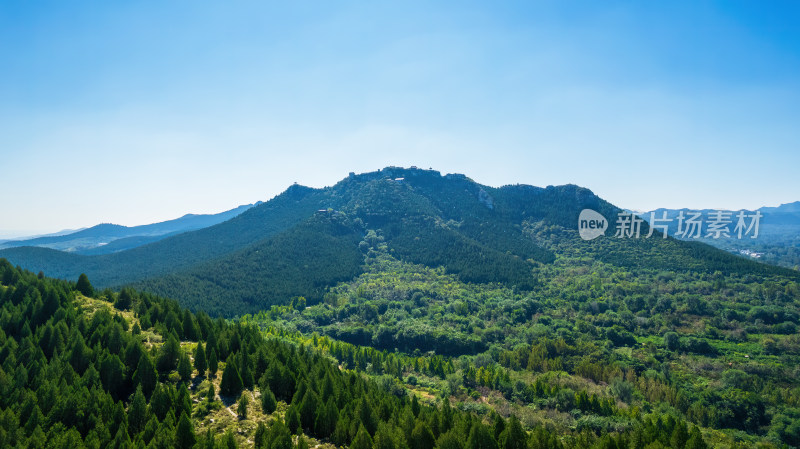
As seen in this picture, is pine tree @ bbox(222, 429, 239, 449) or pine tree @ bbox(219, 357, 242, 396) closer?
pine tree @ bbox(222, 429, 239, 449)

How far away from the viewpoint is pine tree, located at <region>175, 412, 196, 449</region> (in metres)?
33.0

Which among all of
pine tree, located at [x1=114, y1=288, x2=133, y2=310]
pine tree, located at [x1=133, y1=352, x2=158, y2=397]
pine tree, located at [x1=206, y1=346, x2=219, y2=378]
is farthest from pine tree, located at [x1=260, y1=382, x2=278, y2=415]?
pine tree, located at [x1=114, y1=288, x2=133, y2=310]

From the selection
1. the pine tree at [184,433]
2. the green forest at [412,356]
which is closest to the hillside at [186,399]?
the pine tree at [184,433]

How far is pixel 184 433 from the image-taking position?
33219 millimetres

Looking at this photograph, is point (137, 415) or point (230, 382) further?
point (230, 382)

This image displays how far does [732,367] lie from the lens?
92.4 meters

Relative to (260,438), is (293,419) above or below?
below

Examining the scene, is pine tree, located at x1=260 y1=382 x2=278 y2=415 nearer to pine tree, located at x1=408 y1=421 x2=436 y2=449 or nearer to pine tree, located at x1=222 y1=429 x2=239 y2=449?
pine tree, located at x1=222 y1=429 x2=239 y2=449

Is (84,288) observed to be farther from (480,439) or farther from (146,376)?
(480,439)

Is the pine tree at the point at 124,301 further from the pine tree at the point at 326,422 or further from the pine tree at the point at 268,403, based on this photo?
the pine tree at the point at 326,422

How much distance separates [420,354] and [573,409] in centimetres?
5154

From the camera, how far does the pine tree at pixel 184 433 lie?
108ft

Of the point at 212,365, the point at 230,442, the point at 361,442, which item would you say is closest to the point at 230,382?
the point at 212,365

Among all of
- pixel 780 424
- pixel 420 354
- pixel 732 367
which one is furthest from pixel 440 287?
pixel 780 424
